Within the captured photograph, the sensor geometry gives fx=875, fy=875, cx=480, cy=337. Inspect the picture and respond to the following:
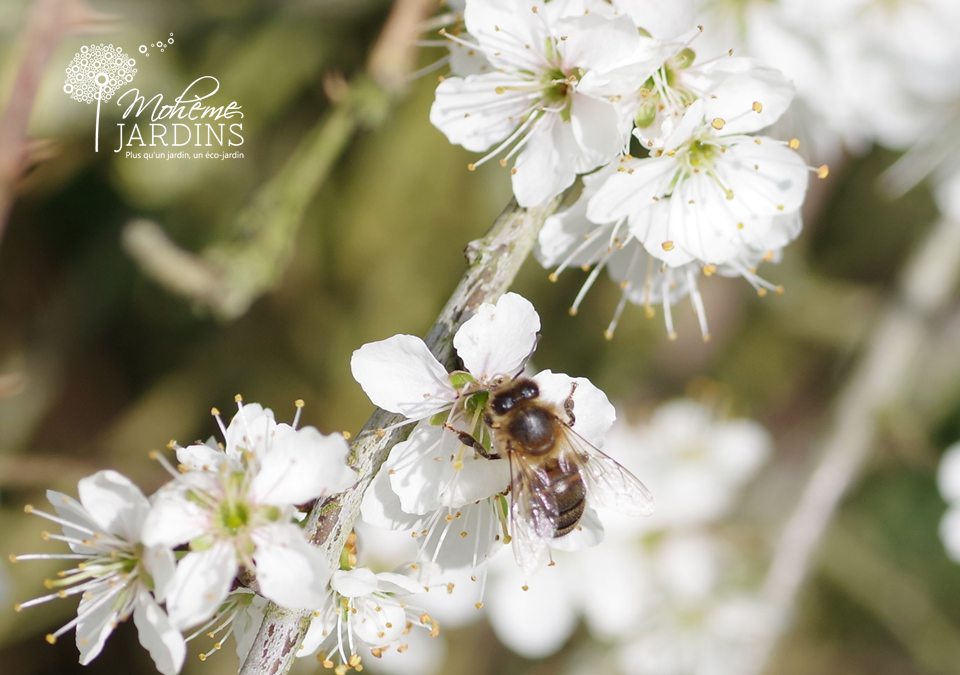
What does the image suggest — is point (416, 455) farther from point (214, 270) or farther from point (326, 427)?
point (326, 427)

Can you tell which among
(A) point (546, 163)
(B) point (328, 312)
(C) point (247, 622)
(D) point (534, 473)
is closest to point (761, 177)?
(A) point (546, 163)

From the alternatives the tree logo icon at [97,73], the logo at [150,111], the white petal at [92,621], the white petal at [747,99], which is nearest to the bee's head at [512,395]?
the white petal at [747,99]

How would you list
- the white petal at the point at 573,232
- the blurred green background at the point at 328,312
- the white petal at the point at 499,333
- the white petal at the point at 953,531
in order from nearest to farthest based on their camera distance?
the white petal at the point at 499,333
the white petal at the point at 573,232
the white petal at the point at 953,531
the blurred green background at the point at 328,312

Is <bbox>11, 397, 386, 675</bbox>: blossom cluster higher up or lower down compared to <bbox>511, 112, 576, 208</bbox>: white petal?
lower down

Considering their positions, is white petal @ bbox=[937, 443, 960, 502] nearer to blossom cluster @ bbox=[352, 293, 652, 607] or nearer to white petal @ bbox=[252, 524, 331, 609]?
blossom cluster @ bbox=[352, 293, 652, 607]

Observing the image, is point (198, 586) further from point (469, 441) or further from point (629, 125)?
point (629, 125)

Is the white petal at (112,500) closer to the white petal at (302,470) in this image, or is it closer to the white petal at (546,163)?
the white petal at (302,470)

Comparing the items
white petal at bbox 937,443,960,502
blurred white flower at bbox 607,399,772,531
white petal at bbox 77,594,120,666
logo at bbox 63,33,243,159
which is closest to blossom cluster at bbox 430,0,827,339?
white petal at bbox 77,594,120,666
